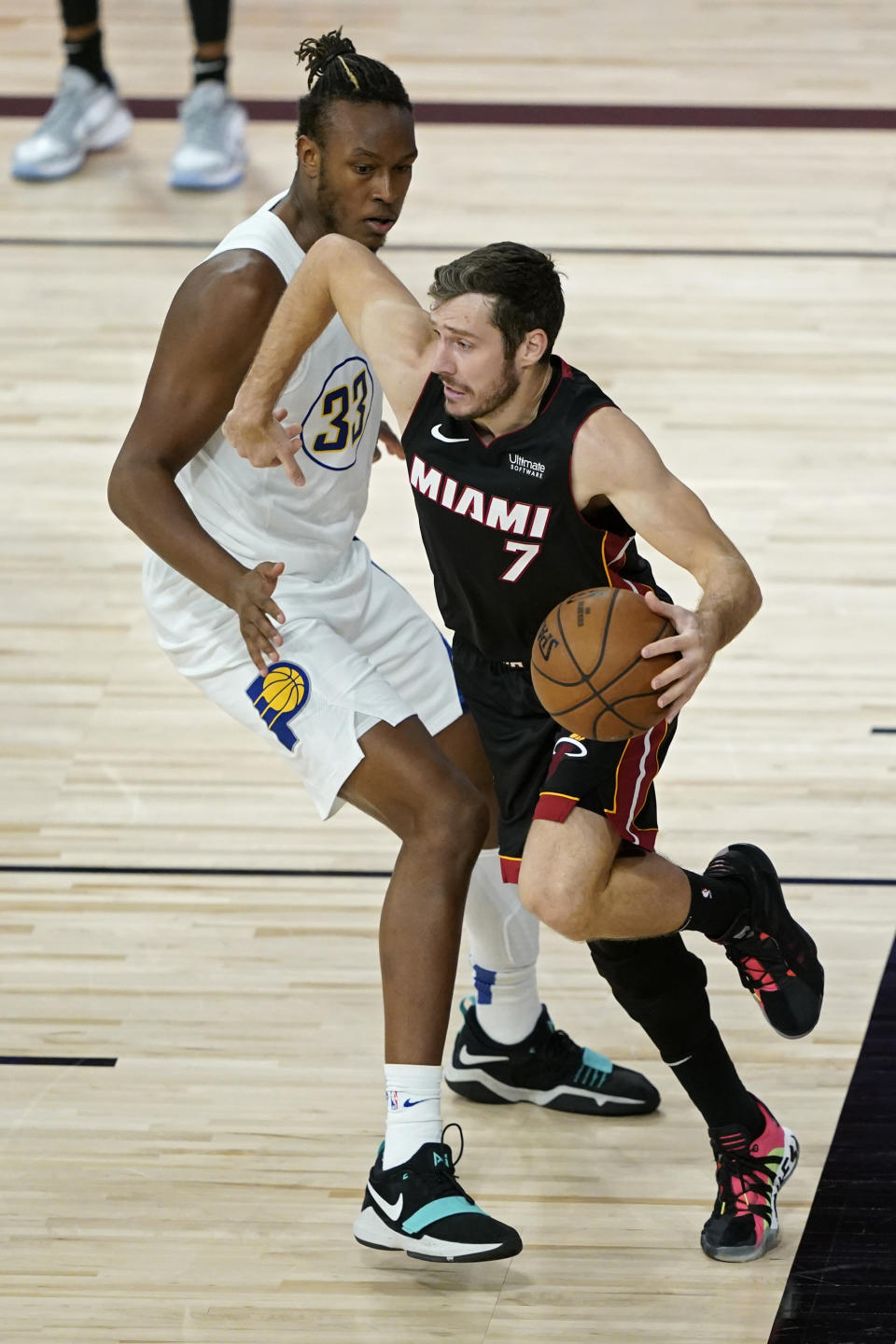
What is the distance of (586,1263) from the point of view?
2875 mm

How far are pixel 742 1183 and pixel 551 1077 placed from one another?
1.50 ft

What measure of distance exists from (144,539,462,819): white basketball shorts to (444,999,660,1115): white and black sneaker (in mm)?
574

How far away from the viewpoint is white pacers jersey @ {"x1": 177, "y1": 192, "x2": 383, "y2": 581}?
3139 millimetres

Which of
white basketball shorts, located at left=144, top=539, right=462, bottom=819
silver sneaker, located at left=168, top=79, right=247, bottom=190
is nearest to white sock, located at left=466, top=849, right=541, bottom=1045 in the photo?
white basketball shorts, located at left=144, top=539, right=462, bottom=819

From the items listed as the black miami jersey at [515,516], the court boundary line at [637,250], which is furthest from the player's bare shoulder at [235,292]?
the court boundary line at [637,250]

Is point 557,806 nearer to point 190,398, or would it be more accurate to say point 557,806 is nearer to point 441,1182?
point 441,1182

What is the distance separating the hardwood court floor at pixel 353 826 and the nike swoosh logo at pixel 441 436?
→ 1188mm

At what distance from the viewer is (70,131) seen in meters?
7.43

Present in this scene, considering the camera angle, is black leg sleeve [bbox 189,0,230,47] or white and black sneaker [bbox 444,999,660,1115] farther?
black leg sleeve [bbox 189,0,230,47]

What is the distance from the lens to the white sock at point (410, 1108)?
2.80m

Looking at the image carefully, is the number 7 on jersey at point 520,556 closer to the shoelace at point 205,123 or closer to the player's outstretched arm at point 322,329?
the player's outstretched arm at point 322,329

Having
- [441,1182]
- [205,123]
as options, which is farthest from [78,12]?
[441,1182]

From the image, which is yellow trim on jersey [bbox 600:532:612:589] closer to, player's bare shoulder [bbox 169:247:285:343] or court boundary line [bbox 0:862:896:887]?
player's bare shoulder [bbox 169:247:285:343]

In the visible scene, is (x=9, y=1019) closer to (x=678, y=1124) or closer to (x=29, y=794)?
(x=29, y=794)
